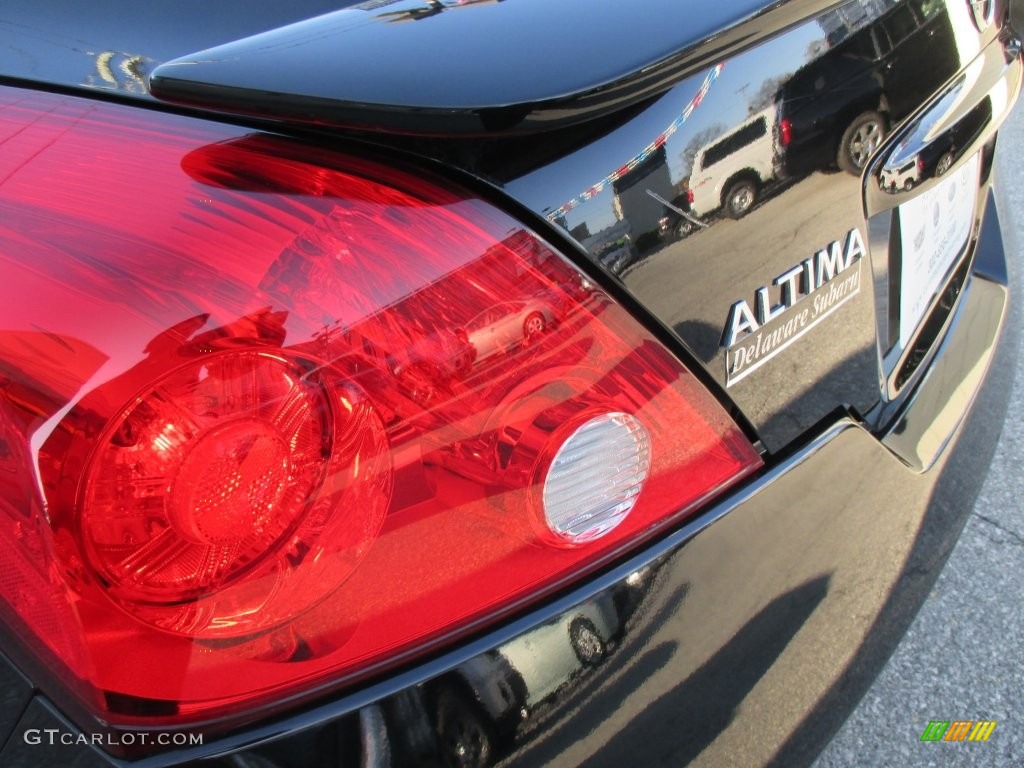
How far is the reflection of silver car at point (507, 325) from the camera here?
91 cm

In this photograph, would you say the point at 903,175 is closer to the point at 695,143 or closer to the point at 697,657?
the point at 695,143

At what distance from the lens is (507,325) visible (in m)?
0.92

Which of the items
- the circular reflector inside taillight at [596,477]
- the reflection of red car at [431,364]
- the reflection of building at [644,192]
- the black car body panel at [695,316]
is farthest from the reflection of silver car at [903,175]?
the reflection of red car at [431,364]

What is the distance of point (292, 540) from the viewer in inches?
34.3

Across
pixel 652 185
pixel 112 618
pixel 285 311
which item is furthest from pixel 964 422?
pixel 112 618

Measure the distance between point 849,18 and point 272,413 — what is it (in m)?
0.87

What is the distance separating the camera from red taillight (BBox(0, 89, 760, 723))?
80 centimetres

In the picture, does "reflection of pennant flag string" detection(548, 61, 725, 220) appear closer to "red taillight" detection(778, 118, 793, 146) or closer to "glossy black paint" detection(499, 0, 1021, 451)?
"glossy black paint" detection(499, 0, 1021, 451)

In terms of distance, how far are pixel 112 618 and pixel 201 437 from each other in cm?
19

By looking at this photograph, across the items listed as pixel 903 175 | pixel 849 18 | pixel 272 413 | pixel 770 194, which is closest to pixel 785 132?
pixel 770 194

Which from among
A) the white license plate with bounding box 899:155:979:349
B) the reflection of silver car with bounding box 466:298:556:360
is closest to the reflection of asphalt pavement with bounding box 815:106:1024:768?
the white license plate with bounding box 899:155:979:349

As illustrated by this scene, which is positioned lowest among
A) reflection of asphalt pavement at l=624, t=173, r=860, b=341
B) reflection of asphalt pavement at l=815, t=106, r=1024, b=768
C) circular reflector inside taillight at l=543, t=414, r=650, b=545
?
reflection of asphalt pavement at l=815, t=106, r=1024, b=768

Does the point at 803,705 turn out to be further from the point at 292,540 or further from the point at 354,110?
the point at 354,110

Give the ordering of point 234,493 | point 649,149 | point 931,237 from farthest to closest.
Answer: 1. point 931,237
2. point 649,149
3. point 234,493
